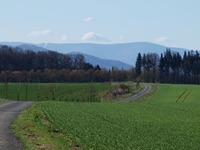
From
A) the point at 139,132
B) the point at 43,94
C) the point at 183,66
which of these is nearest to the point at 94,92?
the point at 43,94

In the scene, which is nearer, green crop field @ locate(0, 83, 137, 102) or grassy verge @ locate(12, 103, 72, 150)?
grassy verge @ locate(12, 103, 72, 150)

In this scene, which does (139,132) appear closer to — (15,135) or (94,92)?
(15,135)

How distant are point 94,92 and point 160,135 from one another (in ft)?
331

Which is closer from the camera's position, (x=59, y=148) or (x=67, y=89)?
(x=59, y=148)

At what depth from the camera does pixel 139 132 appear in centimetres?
2586

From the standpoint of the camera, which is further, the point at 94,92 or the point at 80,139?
the point at 94,92

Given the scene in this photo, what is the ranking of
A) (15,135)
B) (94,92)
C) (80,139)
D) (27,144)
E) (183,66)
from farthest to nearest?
(183,66)
(94,92)
(15,135)
(80,139)
(27,144)

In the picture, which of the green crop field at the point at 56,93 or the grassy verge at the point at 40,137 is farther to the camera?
the green crop field at the point at 56,93

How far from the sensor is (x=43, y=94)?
130 metres

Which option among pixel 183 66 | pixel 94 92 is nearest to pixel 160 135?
pixel 94 92

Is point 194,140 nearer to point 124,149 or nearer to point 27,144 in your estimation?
point 124,149

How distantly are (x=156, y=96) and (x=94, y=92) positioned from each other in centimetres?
2333

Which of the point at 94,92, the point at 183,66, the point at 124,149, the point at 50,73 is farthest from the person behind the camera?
the point at 183,66

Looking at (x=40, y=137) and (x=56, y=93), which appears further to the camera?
(x=56, y=93)
